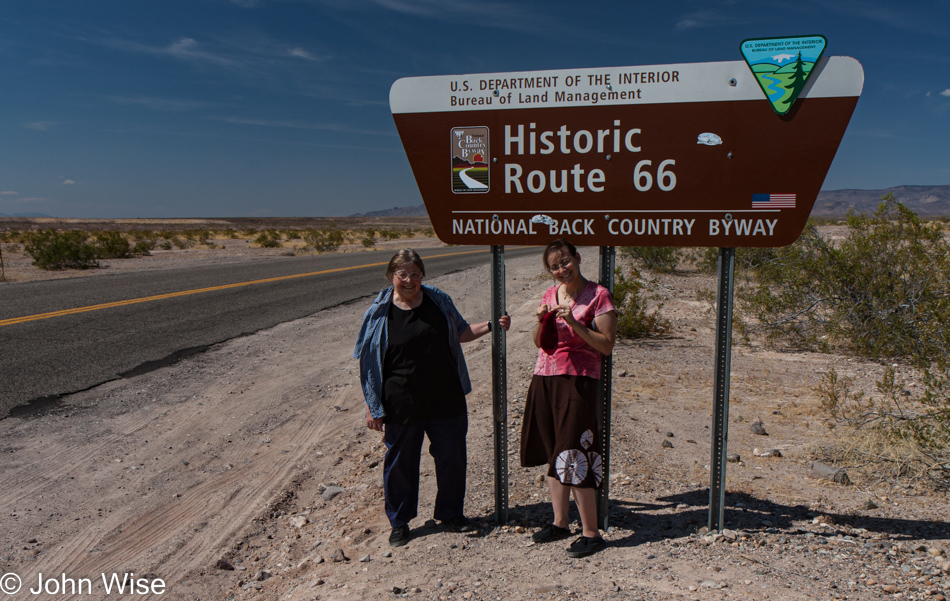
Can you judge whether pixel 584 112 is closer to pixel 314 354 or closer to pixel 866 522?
pixel 866 522

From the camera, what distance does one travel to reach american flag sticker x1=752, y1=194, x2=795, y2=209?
3.01 m

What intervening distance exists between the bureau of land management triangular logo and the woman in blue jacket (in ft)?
5.52

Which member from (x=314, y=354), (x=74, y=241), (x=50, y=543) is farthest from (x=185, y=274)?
(x=50, y=543)

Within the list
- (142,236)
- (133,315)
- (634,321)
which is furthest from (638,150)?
(142,236)

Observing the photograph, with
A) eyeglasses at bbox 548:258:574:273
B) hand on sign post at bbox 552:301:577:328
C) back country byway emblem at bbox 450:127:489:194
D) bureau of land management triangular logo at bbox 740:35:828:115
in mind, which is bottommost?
hand on sign post at bbox 552:301:577:328

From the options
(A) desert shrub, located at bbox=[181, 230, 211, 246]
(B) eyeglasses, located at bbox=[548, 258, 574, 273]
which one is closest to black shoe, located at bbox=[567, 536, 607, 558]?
(B) eyeglasses, located at bbox=[548, 258, 574, 273]

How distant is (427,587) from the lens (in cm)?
305

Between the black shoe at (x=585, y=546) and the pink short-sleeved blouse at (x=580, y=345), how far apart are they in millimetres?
844

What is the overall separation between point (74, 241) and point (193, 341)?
47.8 feet

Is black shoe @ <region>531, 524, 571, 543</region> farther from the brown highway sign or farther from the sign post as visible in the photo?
the brown highway sign

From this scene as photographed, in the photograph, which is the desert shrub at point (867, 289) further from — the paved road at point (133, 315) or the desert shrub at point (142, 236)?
the desert shrub at point (142, 236)

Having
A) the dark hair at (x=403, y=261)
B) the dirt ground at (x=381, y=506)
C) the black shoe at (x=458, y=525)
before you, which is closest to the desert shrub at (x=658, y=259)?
the dirt ground at (x=381, y=506)

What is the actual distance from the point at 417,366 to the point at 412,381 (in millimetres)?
87

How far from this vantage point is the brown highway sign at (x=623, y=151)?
9.73ft
